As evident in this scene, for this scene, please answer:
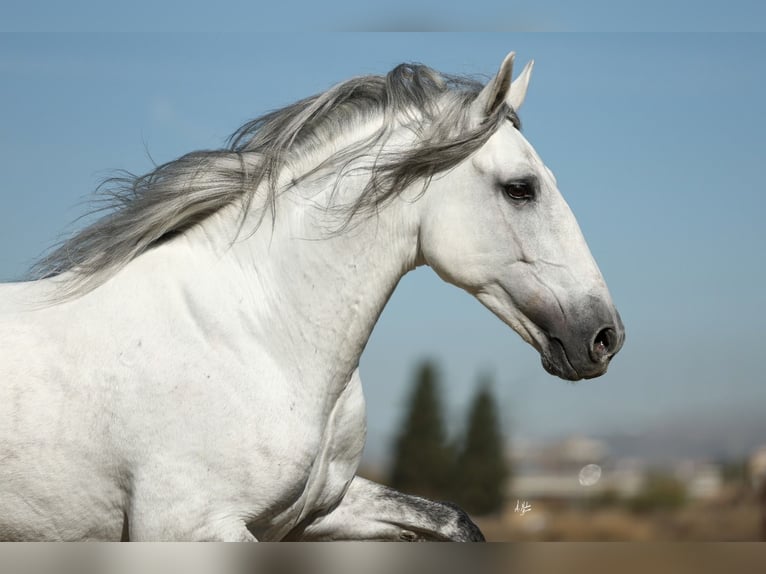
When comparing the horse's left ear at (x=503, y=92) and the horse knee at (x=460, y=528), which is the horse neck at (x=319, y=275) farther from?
the horse knee at (x=460, y=528)

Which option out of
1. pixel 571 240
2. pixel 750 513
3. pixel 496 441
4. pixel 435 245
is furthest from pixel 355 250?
pixel 496 441

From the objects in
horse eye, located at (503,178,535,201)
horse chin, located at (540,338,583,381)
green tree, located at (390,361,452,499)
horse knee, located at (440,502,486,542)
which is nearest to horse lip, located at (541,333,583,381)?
horse chin, located at (540,338,583,381)

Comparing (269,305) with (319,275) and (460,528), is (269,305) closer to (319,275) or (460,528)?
(319,275)

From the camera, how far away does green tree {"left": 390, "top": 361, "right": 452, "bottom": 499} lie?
1811cm

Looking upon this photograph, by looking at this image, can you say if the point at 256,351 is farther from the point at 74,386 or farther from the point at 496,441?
the point at 496,441

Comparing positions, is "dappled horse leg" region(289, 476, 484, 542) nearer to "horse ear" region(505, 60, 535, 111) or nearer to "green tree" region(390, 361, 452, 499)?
"horse ear" region(505, 60, 535, 111)

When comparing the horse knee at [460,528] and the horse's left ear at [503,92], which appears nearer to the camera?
the horse's left ear at [503,92]

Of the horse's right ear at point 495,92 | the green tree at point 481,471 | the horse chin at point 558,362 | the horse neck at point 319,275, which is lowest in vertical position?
the green tree at point 481,471

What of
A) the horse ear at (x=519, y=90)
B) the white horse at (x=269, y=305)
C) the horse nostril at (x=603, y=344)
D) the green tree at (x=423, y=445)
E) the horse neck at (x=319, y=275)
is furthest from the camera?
the green tree at (x=423, y=445)

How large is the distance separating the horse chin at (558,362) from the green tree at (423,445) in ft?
49.5

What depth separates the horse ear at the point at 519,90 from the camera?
320 centimetres

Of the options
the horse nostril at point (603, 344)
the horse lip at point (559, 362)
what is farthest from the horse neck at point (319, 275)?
the horse nostril at point (603, 344)

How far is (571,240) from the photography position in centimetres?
289

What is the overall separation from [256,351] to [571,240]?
1040mm
